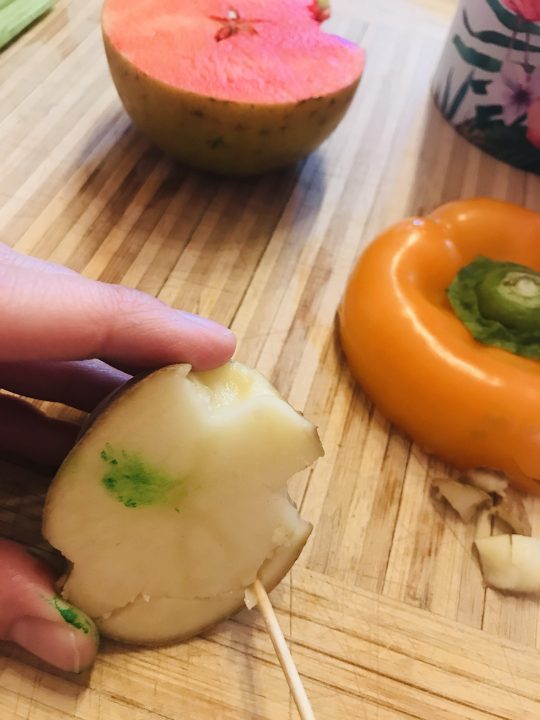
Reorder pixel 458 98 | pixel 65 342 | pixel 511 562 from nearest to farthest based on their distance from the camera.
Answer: pixel 65 342, pixel 511 562, pixel 458 98

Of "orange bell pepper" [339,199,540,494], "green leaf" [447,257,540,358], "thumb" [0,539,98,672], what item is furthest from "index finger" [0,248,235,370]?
"green leaf" [447,257,540,358]

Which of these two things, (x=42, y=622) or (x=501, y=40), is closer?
(x=42, y=622)

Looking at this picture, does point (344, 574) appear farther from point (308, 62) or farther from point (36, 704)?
point (308, 62)

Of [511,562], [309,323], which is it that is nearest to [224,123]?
[309,323]

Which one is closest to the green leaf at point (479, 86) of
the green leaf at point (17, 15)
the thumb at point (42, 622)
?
the green leaf at point (17, 15)

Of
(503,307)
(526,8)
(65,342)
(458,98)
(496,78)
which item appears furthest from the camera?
(458,98)

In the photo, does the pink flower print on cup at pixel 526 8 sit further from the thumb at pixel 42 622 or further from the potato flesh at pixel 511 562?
the thumb at pixel 42 622

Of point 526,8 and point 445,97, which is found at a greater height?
point 526,8

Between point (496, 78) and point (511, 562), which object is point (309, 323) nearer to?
point (511, 562)
